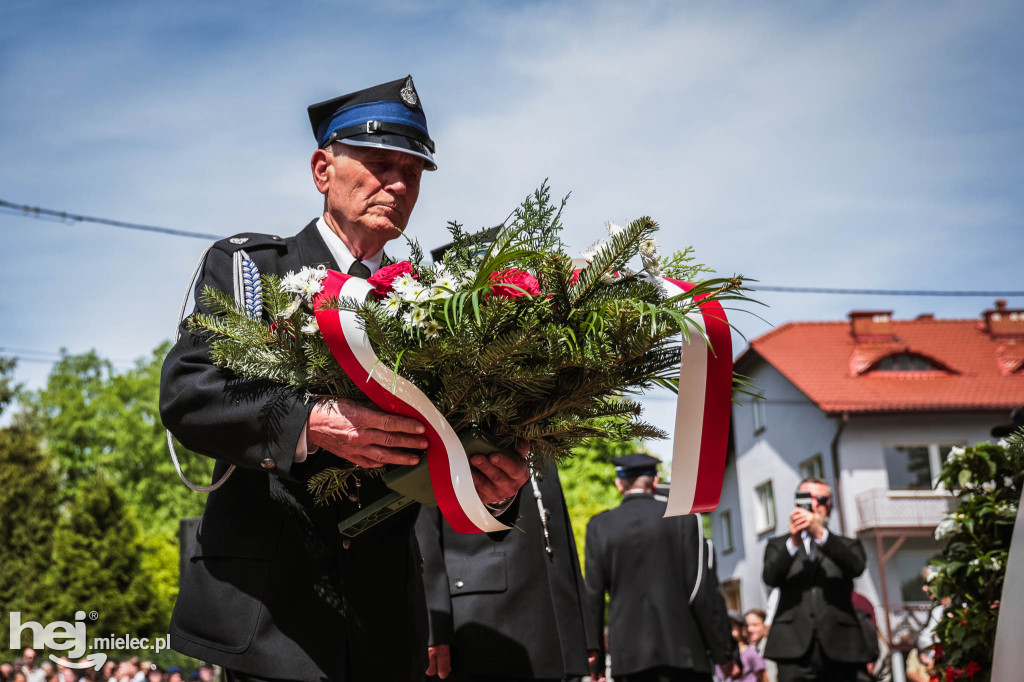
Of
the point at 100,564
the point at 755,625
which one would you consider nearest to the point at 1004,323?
the point at 755,625

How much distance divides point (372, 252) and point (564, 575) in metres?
2.39

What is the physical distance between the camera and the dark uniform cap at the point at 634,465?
789cm

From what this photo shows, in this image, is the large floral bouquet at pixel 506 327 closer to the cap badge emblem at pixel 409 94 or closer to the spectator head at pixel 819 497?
the cap badge emblem at pixel 409 94

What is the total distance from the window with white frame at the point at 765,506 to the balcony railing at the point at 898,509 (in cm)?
544

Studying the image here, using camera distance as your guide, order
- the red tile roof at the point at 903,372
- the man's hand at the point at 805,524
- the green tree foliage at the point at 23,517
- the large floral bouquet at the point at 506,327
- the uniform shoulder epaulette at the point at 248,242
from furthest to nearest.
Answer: the green tree foliage at the point at 23,517
the red tile roof at the point at 903,372
the man's hand at the point at 805,524
the uniform shoulder epaulette at the point at 248,242
the large floral bouquet at the point at 506,327

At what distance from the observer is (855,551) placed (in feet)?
25.9

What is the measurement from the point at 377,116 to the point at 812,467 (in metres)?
32.9

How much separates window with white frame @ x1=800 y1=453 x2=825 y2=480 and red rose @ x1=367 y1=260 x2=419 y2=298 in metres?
32.2

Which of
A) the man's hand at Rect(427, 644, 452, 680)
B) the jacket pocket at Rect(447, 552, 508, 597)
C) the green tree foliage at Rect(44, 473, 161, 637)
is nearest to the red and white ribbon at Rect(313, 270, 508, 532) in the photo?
the man's hand at Rect(427, 644, 452, 680)

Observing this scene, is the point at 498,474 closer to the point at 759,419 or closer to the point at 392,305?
the point at 392,305

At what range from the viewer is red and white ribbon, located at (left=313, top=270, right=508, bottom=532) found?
7.63ft

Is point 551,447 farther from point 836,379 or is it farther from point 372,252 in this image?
point 836,379

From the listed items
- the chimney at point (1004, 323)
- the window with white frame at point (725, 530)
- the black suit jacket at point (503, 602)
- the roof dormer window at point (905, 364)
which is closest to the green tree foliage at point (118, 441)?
the window with white frame at point (725, 530)

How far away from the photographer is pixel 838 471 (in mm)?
31891
